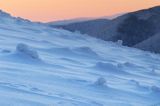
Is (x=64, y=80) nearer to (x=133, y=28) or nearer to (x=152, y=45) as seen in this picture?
(x=152, y=45)

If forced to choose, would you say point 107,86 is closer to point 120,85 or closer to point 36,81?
point 120,85

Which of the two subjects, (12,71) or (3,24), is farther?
(3,24)

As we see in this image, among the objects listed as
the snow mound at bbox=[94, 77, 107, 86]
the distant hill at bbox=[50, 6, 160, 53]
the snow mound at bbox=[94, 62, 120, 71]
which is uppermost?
the snow mound at bbox=[94, 77, 107, 86]

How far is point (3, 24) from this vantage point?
10102 mm

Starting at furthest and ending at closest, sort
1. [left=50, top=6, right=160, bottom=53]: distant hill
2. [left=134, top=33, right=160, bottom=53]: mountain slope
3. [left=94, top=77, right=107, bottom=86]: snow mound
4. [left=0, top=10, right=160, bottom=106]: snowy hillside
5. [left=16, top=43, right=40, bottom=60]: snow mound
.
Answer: [left=50, top=6, right=160, bottom=53]: distant hill
[left=134, top=33, right=160, bottom=53]: mountain slope
[left=16, top=43, right=40, bottom=60]: snow mound
[left=94, top=77, right=107, bottom=86]: snow mound
[left=0, top=10, right=160, bottom=106]: snowy hillside

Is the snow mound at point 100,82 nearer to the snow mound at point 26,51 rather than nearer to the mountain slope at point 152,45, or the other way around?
the snow mound at point 26,51

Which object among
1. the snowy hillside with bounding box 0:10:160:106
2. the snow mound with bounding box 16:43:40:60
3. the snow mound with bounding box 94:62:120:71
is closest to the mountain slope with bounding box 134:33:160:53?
the snowy hillside with bounding box 0:10:160:106

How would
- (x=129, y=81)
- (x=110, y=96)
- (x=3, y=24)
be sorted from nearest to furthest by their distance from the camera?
(x=110, y=96) < (x=129, y=81) < (x=3, y=24)

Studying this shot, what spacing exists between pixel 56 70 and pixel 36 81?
106cm

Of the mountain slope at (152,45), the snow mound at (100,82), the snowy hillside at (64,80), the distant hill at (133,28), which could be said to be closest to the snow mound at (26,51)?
the snowy hillside at (64,80)

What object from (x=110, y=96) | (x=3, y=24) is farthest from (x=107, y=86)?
(x=3, y=24)

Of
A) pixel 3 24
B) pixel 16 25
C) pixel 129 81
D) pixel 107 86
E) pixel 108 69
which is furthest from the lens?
pixel 16 25

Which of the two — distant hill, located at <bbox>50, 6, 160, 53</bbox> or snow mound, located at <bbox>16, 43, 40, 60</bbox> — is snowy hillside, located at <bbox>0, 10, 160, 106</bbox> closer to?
snow mound, located at <bbox>16, 43, 40, 60</bbox>

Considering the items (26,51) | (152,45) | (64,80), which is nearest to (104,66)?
(26,51)
